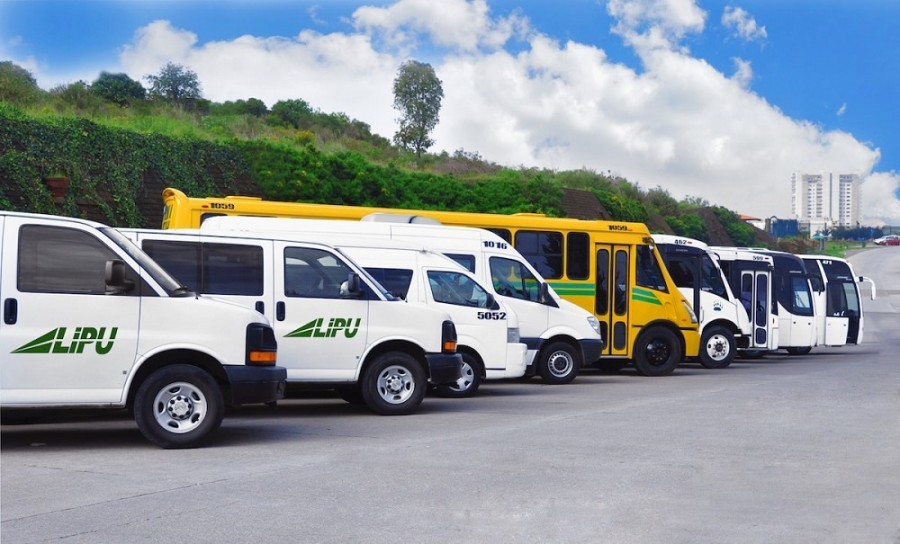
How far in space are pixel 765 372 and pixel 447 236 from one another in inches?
341

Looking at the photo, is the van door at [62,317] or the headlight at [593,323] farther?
the headlight at [593,323]

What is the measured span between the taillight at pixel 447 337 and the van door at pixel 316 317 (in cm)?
100

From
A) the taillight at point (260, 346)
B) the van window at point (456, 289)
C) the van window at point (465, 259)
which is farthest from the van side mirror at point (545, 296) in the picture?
the taillight at point (260, 346)

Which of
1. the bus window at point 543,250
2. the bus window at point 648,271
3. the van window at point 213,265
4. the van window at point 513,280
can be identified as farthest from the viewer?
the bus window at point 648,271

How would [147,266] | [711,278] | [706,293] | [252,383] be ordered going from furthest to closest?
[711,278] → [706,293] → [252,383] → [147,266]

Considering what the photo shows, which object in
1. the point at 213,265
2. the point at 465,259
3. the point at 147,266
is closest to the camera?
the point at 147,266

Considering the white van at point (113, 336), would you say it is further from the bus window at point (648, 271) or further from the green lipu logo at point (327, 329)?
the bus window at point (648, 271)

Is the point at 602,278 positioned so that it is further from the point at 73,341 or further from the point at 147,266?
the point at 73,341

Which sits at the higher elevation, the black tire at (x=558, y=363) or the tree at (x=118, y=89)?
the tree at (x=118, y=89)

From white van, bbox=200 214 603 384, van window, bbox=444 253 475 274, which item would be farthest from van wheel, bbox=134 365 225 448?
van window, bbox=444 253 475 274

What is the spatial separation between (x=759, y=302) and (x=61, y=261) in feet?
66.6

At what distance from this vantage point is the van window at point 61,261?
9305mm

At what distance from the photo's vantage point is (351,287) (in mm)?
12109

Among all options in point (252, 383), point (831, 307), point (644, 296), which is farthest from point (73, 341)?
point (831, 307)
